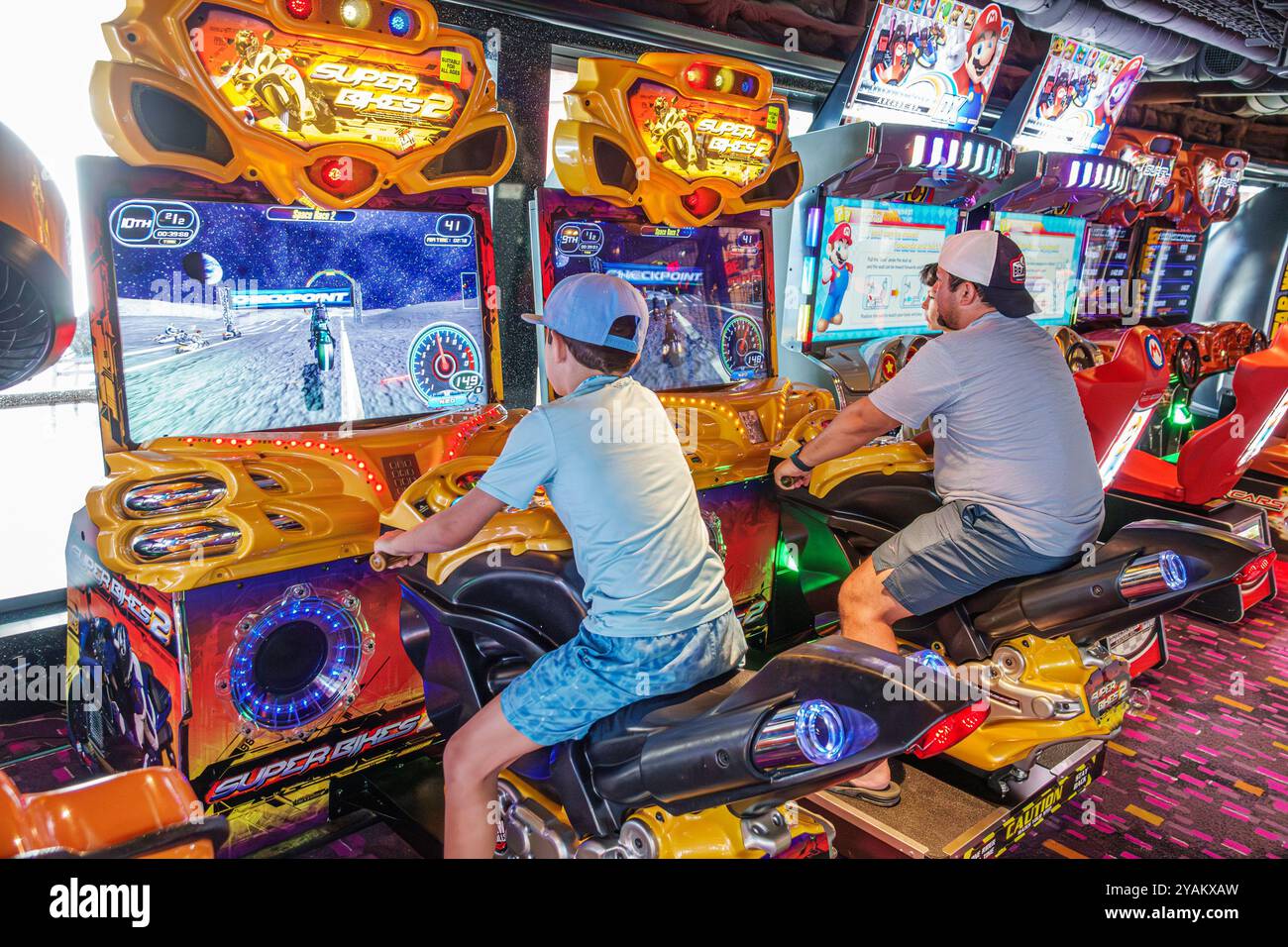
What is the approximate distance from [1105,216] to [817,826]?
16.6ft

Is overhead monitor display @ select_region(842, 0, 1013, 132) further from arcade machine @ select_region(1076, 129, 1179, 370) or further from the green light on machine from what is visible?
the green light on machine

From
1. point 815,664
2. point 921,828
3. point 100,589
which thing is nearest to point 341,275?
point 100,589

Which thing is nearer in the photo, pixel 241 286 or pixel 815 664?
pixel 815 664

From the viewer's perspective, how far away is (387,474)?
2324 millimetres

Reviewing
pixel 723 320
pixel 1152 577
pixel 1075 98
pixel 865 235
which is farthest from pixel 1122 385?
pixel 1075 98

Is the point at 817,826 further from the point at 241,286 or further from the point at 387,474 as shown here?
the point at 241,286

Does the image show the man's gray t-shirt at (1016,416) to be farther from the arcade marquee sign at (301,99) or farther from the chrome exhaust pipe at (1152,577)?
the arcade marquee sign at (301,99)

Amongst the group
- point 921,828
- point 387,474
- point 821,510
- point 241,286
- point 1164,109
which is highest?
point 1164,109

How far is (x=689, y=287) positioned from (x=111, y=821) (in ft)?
8.47

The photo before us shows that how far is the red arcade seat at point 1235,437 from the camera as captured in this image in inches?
151

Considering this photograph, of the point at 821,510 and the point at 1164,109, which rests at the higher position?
the point at 1164,109

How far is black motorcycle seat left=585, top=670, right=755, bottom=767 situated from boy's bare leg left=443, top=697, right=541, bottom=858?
0.13 meters

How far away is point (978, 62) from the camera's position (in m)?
4.64

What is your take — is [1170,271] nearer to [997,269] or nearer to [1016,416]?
[997,269]
